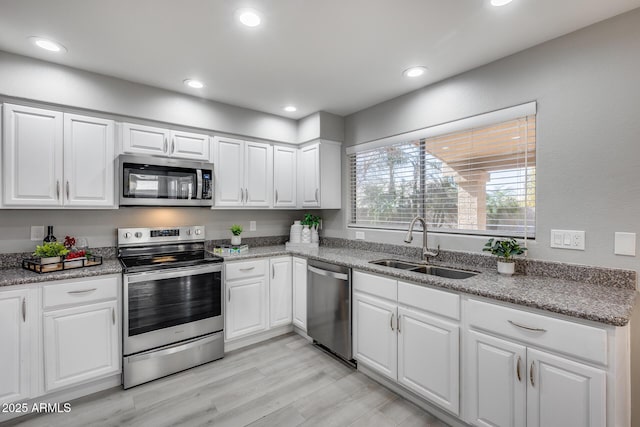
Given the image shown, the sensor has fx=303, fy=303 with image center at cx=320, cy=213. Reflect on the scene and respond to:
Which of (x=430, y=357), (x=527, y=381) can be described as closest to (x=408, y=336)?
(x=430, y=357)

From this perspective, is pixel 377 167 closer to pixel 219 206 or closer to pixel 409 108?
pixel 409 108

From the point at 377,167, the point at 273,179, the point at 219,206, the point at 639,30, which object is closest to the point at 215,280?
the point at 219,206

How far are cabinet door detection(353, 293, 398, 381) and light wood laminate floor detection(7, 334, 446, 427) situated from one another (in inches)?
7.4

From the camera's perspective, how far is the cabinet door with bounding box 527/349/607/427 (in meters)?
1.32

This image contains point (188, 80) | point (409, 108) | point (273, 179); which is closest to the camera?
point (188, 80)

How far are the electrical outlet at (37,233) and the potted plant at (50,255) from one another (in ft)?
1.21

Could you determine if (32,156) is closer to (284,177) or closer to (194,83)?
Answer: (194,83)

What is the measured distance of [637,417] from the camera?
1645 mm

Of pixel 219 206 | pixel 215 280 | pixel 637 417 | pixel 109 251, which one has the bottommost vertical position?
pixel 637 417

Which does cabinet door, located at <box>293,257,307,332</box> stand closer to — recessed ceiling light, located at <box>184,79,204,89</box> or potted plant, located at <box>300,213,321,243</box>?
potted plant, located at <box>300,213,321,243</box>

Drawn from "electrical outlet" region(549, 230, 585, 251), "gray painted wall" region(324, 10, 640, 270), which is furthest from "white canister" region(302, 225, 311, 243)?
"electrical outlet" region(549, 230, 585, 251)

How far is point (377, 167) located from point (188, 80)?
78.4 inches

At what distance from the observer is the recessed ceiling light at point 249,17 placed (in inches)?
67.7

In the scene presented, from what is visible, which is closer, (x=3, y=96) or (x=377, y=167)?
(x=3, y=96)
